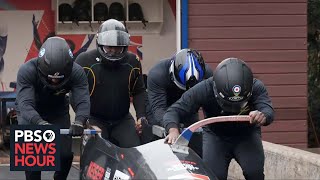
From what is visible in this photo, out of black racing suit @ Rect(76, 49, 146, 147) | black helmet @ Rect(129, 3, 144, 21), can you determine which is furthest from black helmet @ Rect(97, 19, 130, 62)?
black helmet @ Rect(129, 3, 144, 21)

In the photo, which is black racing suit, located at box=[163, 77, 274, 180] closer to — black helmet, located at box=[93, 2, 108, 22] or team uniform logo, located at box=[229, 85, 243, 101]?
team uniform logo, located at box=[229, 85, 243, 101]

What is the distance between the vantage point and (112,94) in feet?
24.7

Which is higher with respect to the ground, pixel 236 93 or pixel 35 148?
pixel 236 93

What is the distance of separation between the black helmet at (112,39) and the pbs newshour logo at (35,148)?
1.16 meters

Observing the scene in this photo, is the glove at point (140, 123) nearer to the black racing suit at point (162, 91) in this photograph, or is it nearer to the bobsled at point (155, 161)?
the black racing suit at point (162, 91)

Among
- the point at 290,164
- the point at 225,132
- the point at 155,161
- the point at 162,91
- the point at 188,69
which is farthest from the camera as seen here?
the point at 290,164

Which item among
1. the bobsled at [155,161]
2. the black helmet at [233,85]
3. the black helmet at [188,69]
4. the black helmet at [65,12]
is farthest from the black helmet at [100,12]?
the black helmet at [233,85]

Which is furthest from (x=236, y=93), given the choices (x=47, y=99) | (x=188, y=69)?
(x=47, y=99)

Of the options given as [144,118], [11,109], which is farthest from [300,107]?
[144,118]

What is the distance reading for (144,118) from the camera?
25.0 feet

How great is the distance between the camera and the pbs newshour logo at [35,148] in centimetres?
638

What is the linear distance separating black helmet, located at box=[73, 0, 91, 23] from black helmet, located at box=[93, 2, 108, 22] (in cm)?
12

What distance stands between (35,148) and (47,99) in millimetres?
1016

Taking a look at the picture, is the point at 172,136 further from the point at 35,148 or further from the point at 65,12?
the point at 65,12
